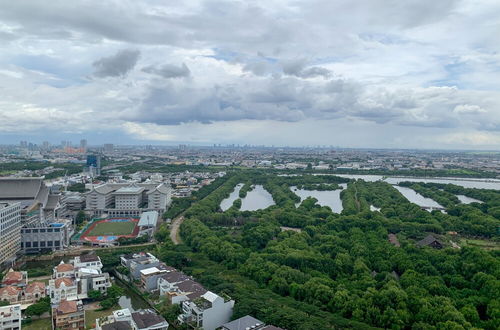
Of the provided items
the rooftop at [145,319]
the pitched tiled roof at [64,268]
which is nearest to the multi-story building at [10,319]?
the pitched tiled roof at [64,268]

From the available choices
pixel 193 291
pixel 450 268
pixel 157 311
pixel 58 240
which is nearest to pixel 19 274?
pixel 58 240

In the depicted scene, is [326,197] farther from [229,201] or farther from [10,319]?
[10,319]

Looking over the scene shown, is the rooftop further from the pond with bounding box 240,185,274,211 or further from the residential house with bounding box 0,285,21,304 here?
the pond with bounding box 240,185,274,211

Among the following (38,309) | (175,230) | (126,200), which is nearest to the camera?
(38,309)

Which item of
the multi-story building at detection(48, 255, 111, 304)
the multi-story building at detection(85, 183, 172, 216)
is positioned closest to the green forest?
the multi-story building at detection(48, 255, 111, 304)

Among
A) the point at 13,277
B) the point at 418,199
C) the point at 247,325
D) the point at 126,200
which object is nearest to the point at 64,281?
the point at 13,277

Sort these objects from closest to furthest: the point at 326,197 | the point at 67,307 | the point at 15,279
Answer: the point at 67,307
the point at 15,279
the point at 326,197

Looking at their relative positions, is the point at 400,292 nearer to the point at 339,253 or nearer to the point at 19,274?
the point at 339,253
